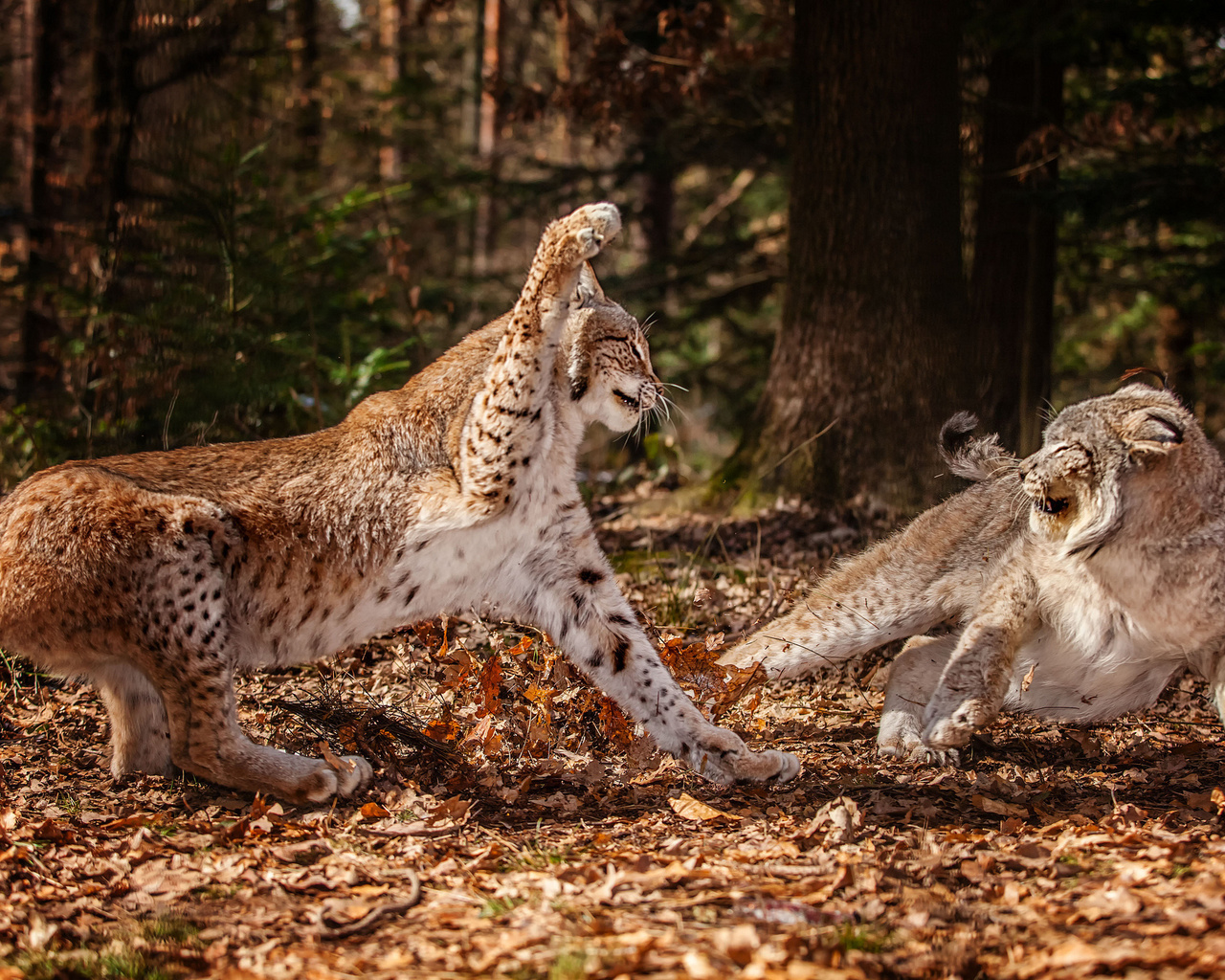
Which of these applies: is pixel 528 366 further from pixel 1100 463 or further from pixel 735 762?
pixel 1100 463

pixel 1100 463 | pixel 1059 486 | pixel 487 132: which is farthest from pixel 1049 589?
pixel 487 132

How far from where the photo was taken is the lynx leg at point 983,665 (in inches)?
185

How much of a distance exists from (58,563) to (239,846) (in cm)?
128

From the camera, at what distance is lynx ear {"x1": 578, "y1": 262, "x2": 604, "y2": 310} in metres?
4.76

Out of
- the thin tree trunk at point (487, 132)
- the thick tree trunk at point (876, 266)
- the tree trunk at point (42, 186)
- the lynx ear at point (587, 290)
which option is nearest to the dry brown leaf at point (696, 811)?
the lynx ear at point (587, 290)

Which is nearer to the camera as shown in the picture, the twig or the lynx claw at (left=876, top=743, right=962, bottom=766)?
the twig

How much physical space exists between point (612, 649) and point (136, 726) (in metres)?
2.07

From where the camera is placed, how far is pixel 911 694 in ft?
17.1

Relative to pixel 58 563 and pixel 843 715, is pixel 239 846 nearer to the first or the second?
pixel 58 563

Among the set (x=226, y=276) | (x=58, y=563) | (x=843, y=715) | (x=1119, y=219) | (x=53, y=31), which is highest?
(x=53, y=31)

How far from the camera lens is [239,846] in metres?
3.78

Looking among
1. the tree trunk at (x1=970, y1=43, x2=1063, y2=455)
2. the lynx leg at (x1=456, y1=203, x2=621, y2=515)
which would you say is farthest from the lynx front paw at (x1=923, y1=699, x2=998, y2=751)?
the tree trunk at (x1=970, y1=43, x2=1063, y2=455)

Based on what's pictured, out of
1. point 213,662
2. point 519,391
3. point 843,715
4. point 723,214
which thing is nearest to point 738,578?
point 843,715

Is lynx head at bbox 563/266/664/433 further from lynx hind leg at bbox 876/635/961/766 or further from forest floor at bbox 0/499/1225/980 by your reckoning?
lynx hind leg at bbox 876/635/961/766
